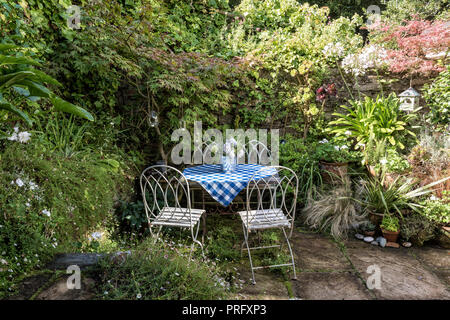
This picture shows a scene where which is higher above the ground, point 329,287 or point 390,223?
point 390,223

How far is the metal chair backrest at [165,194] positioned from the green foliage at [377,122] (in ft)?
8.22

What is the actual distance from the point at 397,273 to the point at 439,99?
108 inches

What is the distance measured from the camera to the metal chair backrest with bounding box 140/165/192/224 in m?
2.96

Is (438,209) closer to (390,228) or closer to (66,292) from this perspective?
(390,228)

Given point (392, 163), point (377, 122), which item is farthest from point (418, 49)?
point (392, 163)

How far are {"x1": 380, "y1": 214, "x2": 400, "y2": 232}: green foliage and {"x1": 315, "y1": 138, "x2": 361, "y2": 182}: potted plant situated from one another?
783 mm

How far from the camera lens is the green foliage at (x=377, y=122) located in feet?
14.5

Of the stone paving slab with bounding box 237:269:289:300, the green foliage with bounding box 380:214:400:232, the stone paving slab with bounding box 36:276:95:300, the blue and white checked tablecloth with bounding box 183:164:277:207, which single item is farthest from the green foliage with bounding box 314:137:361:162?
the stone paving slab with bounding box 36:276:95:300

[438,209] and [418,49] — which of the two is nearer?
[438,209]

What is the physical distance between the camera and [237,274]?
284 centimetres

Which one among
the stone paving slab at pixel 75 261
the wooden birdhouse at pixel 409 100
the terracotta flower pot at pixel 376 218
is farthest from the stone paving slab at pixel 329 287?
the wooden birdhouse at pixel 409 100

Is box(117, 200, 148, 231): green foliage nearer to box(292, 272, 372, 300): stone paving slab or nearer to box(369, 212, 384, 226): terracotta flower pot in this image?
box(292, 272, 372, 300): stone paving slab

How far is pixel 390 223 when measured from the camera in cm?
360

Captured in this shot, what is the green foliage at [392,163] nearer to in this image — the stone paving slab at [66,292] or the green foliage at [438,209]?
the green foliage at [438,209]
